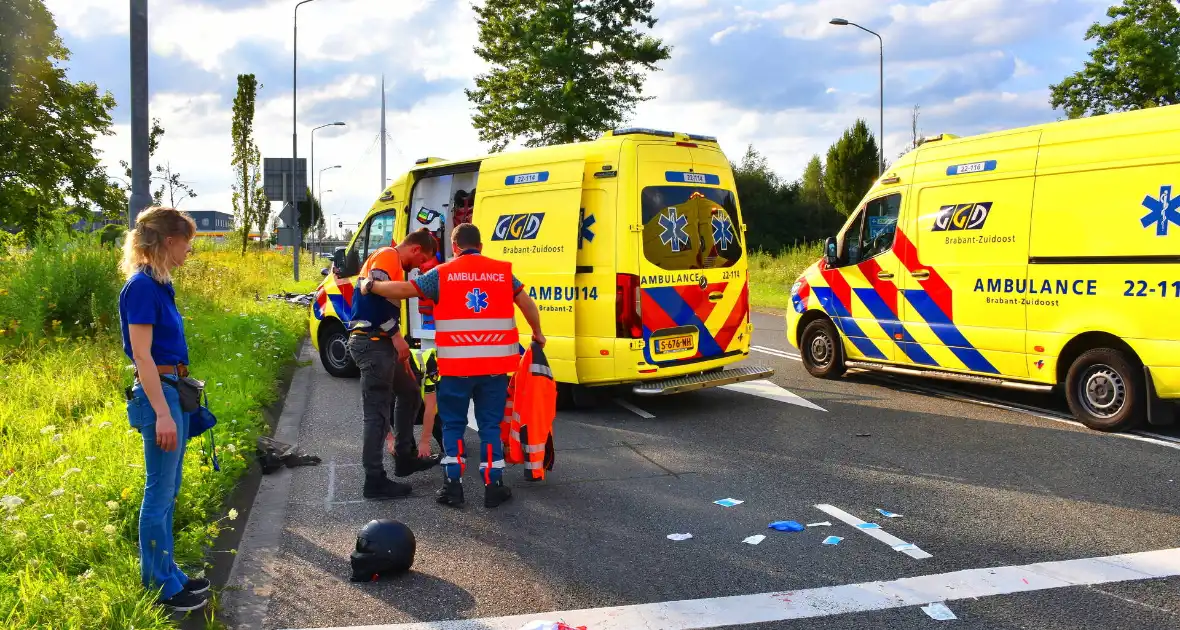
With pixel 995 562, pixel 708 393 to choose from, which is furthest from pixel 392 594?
pixel 708 393

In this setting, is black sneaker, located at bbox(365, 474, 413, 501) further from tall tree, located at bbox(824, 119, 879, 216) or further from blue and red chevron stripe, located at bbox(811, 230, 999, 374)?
tall tree, located at bbox(824, 119, 879, 216)

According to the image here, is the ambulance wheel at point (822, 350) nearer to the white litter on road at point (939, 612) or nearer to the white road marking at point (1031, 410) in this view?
the white road marking at point (1031, 410)

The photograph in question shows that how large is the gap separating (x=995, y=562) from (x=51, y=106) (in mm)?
31069

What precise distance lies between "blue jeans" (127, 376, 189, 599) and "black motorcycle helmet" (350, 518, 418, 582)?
0.78 m

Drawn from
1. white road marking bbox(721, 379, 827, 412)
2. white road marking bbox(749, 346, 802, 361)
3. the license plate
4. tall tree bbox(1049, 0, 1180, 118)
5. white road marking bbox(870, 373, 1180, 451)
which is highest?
tall tree bbox(1049, 0, 1180, 118)

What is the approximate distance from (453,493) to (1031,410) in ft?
18.7

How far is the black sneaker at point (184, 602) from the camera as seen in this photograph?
373 centimetres

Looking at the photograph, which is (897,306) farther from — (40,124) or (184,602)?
(40,124)

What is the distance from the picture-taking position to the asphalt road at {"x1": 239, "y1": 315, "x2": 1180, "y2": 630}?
13.0 feet

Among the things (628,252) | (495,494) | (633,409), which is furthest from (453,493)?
(633,409)

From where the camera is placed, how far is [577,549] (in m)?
4.69

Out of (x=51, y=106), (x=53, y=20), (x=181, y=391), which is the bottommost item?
(x=181, y=391)

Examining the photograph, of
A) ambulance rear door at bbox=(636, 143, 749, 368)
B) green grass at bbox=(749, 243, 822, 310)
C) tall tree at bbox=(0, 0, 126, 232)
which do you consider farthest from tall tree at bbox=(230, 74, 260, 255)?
ambulance rear door at bbox=(636, 143, 749, 368)

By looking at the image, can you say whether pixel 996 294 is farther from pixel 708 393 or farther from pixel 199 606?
pixel 199 606
